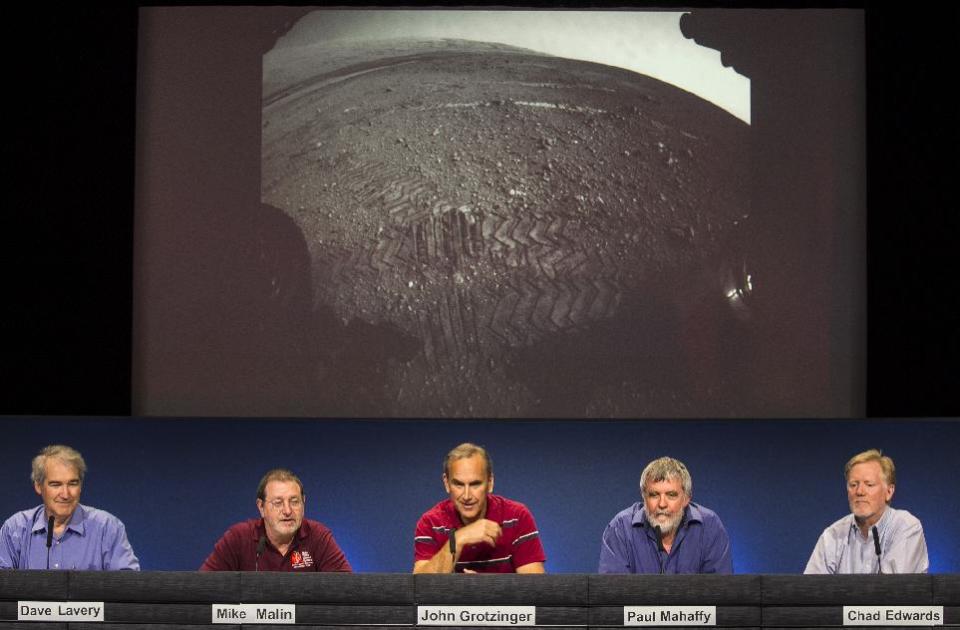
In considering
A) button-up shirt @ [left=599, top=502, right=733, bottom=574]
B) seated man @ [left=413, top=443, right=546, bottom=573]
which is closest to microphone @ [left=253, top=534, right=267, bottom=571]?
seated man @ [left=413, top=443, right=546, bottom=573]

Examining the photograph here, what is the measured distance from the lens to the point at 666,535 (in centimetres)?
467

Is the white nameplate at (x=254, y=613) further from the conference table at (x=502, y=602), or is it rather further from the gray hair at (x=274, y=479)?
the gray hair at (x=274, y=479)

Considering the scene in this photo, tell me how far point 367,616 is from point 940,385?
2.70 meters

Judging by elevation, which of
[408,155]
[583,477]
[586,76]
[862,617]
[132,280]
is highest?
[586,76]

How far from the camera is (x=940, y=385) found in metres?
5.24

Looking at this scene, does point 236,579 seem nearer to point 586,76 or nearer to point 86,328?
point 86,328

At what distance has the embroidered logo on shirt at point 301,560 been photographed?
4746 mm

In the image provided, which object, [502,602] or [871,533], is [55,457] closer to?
[502,602]

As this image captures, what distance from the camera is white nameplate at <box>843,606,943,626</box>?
3.92m

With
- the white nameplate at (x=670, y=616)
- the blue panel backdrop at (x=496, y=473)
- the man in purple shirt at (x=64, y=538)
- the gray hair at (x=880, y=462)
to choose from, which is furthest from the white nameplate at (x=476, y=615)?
the gray hair at (x=880, y=462)

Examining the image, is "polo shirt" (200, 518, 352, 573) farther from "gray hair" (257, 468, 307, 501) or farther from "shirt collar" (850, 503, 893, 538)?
"shirt collar" (850, 503, 893, 538)

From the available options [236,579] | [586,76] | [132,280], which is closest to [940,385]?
[586,76]

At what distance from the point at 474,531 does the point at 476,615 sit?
2.42 ft

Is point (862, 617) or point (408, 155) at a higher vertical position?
point (408, 155)
